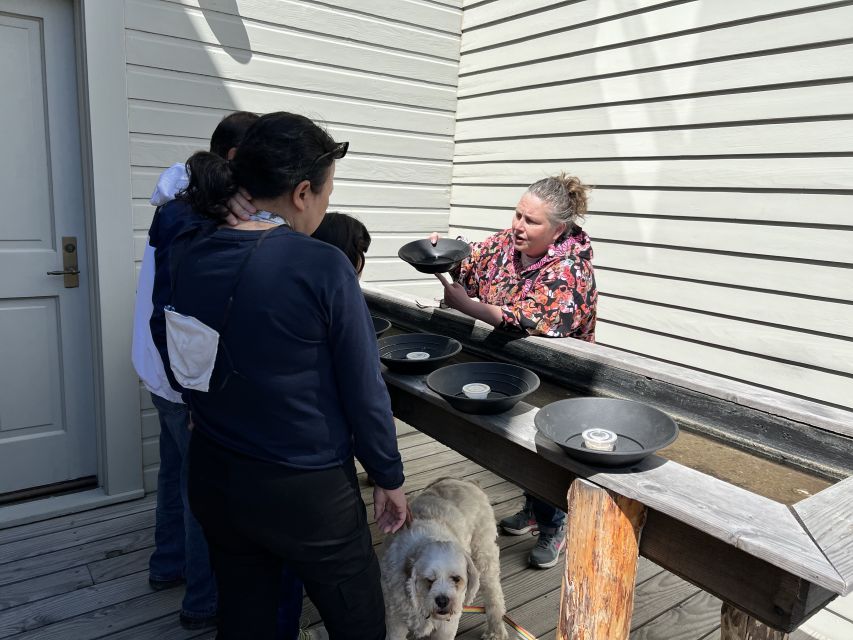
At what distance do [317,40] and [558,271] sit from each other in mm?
2078

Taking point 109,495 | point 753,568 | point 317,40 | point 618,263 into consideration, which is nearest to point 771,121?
point 618,263

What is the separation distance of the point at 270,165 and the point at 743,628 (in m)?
1.81

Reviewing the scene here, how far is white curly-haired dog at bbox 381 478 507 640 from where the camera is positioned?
1.83 meters

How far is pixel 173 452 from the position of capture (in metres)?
2.30

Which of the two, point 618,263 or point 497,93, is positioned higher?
point 497,93

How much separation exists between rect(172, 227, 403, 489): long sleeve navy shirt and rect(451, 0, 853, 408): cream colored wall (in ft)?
6.50

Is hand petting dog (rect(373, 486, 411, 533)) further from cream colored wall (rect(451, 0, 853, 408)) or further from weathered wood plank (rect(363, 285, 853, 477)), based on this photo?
cream colored wall (rect(451, 0, 853, 408))

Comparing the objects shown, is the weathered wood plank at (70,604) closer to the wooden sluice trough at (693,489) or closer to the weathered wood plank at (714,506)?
the wooden sluice trough at (693,489)

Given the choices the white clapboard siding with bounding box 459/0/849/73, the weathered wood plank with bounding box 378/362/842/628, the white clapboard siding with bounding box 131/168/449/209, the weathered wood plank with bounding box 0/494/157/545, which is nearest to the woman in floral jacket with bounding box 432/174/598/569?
the weathered wood plank with bounding box 378/362/842/628

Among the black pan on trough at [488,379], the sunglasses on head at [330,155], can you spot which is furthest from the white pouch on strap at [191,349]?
the black pan on trough at [488,379]

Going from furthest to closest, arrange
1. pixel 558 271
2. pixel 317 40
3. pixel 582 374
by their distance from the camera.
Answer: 1. pixel 317 40
2. pixel 558 271
3. pixel 582 374

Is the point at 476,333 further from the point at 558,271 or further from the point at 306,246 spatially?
the point at 306,246

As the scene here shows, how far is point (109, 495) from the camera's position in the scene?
10.4 feet

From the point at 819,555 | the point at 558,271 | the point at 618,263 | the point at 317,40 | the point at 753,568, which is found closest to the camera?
the point at 819,555
